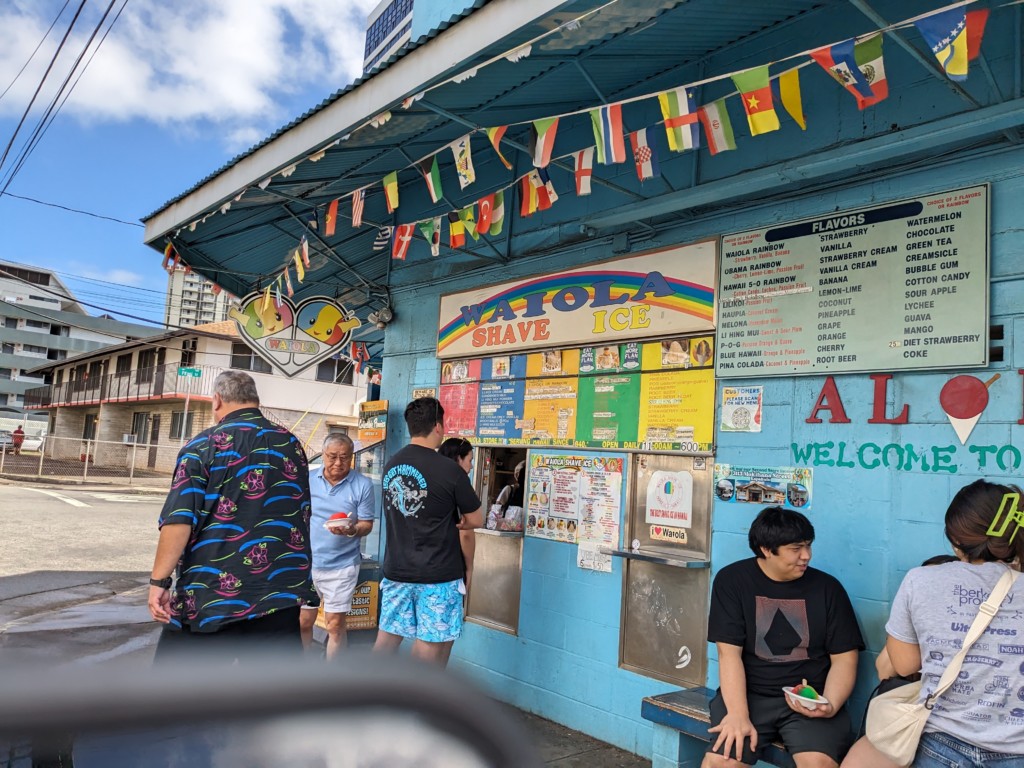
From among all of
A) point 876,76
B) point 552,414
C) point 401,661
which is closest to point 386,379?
point 552,414

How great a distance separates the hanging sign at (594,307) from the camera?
15.7ft

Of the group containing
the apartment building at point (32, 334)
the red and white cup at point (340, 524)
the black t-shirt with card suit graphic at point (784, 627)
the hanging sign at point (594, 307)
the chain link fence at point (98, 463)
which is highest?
the apartment building at point (32, 334)

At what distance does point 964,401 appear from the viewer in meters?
3.60

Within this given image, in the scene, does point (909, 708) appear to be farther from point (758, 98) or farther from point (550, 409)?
point (550, 409)

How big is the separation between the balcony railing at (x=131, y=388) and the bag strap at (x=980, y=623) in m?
28.5

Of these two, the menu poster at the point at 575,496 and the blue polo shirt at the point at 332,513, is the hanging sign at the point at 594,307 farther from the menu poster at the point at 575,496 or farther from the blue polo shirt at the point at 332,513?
the blue polo shirt at the point at 332,513

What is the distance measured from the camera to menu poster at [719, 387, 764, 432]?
14.4 ft

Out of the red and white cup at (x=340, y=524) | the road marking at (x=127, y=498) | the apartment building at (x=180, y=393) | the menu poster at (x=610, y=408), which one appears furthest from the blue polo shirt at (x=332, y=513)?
the apartment building at (x=180, y=393)

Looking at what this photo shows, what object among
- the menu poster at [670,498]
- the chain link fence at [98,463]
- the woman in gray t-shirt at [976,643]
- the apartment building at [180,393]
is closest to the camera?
the woman in gray t-shirt at [976,643]

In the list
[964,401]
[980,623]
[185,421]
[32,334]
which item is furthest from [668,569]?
[32,334]

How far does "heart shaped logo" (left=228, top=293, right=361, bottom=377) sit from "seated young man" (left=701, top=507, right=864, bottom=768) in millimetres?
5036

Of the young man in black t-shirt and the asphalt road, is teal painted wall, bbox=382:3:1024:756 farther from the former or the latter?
the asphalt road

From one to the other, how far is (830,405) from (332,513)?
326cm

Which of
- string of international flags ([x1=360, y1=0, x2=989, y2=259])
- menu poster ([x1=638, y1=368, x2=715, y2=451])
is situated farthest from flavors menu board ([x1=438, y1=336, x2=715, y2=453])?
string of international flags ([x1=360, y1=0, x2=989, y2=259])
